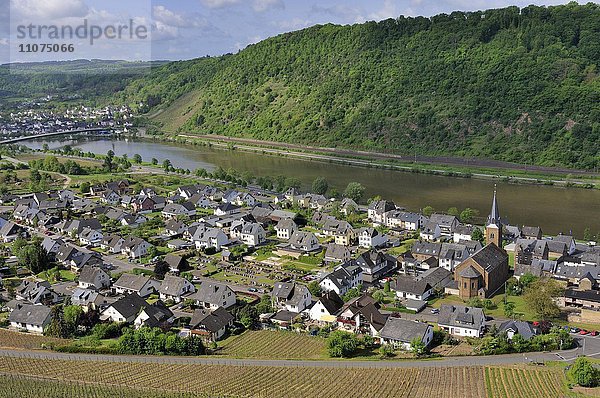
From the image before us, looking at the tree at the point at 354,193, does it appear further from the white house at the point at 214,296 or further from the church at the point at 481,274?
the white house at the point at 214,296

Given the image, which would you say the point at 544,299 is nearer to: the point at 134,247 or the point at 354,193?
the point at 134,247

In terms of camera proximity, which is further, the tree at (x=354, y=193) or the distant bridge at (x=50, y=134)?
the distant bridge at (x=50, y=134)

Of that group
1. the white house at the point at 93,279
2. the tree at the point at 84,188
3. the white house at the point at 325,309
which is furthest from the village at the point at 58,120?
the white house at the point at 325,309

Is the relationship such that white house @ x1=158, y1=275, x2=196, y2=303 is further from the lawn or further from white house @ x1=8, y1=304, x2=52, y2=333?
the lawn

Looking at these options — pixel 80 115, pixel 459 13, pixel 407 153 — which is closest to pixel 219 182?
pixel 407 153

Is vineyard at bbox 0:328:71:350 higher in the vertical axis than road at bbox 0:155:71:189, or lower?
lower

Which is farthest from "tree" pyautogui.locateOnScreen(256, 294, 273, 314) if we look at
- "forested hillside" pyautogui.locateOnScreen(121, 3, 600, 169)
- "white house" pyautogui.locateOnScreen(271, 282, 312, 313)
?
"forested hillside" pyautogui.locateOnScreen(121, 3, 600, 169)

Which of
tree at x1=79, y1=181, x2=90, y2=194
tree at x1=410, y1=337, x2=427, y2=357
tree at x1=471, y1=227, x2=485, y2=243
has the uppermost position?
tree at x1=79, y1=181, x2=90, y2=194

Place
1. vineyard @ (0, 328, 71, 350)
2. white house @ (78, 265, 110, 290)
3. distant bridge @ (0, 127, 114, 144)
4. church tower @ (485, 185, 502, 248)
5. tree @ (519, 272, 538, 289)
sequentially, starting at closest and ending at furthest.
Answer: vineyard @ (0, 328, 71, 350) → tree @ (519, 272, 538, 289) → white house @ (78, 265, 110, 290) → church tower @ (485, 185, 502, 248) → distant bridge @ (0, 127, 114, 144)
